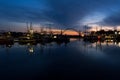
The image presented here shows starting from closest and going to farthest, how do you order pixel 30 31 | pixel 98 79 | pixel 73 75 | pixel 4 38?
pixel 98 79, pixel 73 75, pixel 4 38, pixel 30 31

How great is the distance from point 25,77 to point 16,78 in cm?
Result: 75

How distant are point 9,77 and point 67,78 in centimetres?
493

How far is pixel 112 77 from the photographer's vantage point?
17000mm

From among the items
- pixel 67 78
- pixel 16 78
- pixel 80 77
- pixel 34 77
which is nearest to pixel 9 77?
pixel 16 78

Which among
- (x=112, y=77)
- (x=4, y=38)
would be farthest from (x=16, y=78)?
(x=4, y=38)

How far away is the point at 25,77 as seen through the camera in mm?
A: 16953

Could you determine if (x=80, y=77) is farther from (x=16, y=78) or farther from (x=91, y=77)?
(x=16, y=78)

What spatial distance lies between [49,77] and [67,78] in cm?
154

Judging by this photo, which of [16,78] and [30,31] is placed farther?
[30,31]

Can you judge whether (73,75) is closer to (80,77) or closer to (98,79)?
(80,77)

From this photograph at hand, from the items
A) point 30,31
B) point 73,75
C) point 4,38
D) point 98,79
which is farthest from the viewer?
point 30,31

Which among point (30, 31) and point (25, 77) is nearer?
point (25, 77)

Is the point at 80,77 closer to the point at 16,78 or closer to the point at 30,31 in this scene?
the point at 16,78

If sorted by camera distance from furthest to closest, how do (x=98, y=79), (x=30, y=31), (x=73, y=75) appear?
1. (x=30, y=31)
2. (x=73, y=75)
3. (x=98, y=79)
